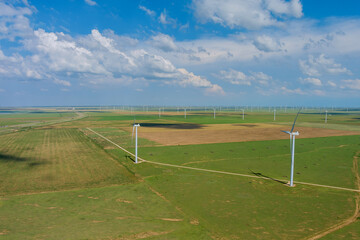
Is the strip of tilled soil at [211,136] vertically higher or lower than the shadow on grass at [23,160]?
higher

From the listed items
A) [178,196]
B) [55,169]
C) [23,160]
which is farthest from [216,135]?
[23,160]

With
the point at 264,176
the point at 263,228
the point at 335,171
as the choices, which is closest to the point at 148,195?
the point at 263,228

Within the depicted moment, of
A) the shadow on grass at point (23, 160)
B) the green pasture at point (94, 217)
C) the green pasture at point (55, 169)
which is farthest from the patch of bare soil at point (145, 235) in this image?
the shadow on grass at point (23, 160)

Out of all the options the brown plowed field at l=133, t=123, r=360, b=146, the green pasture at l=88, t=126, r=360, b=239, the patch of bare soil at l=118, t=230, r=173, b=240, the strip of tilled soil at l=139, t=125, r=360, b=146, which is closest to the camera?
the patch of bare soil at l=118, t=230, r=173, b=240

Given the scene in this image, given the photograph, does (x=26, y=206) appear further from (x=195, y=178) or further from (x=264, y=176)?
(x=264, y=176)

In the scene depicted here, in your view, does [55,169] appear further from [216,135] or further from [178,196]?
[216,135]


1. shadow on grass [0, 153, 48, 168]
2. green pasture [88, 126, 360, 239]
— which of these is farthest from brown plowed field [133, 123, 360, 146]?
shadow on grass [0, 153, 48, 168]

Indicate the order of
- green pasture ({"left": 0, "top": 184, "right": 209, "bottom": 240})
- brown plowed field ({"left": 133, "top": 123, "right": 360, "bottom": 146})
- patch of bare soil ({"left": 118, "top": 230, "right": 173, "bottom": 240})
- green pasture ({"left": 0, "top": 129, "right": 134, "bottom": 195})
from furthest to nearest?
brown plowed field ({"left": 133, "top": 123, "right": 360, "bottom": 146}) → green pasture ({"left": 0, "top": 129, "right": 134, "bottom": 195}) → green pasture ({"left": 0, "top": 184, "right": 209, "bottom": 240}) → patch of bare soil ({"left": 118, "top": 230, "right": 173, "bottom": 240})

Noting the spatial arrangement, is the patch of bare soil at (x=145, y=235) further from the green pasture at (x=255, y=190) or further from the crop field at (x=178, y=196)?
the green pasture at (x=255, y=190)

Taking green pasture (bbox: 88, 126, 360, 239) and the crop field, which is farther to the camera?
green pasture (bbox: 88, 126, 360, 239)

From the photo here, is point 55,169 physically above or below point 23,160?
below

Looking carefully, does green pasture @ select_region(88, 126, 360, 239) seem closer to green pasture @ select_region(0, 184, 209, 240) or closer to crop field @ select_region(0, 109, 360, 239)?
crop field @ select_region(0, 109, 360, 239)
